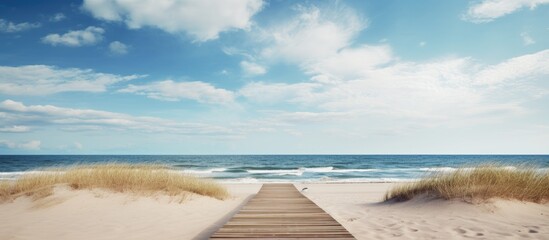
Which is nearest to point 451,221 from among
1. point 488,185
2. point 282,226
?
point 488,185

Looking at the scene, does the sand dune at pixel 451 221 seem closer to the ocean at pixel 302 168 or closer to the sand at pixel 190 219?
the sand at pixel 190 219

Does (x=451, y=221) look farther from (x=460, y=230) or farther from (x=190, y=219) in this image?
(x=190, y=219)

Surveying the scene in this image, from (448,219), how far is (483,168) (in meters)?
3.31

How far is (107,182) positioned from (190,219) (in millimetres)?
4008

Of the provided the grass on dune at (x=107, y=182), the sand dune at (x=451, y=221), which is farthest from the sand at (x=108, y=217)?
the sand dune at (x=451, y=221)

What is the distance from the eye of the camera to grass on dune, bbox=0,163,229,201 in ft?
34.4

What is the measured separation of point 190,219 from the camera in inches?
341

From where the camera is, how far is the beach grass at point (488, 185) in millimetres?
8711

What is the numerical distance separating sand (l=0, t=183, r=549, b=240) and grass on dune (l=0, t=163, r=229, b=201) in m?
0.39

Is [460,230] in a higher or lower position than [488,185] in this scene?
lower

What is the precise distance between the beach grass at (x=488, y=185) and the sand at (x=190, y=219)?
338mm

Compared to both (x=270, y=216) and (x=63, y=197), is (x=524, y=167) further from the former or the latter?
(x=63, y=197)

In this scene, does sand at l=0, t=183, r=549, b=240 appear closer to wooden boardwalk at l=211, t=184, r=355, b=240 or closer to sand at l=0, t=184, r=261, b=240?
sand at l=0, t=184, r=261, b=240

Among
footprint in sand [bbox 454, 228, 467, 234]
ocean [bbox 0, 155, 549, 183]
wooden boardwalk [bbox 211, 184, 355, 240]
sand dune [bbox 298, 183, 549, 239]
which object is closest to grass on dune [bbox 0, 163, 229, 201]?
ocean [bbox 0, 155, 549, 183]
